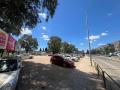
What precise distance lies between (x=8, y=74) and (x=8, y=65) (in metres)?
1.33

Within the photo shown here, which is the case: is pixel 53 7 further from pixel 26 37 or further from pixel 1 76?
pixel 26 37

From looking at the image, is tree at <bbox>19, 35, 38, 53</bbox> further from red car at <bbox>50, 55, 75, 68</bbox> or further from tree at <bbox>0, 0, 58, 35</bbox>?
tree at <bbox>0, 0, 58, 35</bbox>

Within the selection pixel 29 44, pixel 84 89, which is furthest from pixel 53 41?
pixel 84 89

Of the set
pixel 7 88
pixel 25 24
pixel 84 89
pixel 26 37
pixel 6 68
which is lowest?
pixel 84 89

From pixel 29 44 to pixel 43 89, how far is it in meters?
101

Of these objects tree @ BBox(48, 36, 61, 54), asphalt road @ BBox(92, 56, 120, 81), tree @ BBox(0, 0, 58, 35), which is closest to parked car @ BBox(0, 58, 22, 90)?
tree @ BBox(0, 0, 58, 35)

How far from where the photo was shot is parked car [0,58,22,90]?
691 cm

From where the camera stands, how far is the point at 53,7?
16.9 m

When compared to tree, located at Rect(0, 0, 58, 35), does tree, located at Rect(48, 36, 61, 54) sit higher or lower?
higher

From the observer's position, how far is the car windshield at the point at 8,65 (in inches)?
361

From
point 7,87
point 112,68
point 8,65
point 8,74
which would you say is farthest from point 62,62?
point 7,87

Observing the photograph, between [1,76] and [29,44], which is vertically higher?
[29,44]

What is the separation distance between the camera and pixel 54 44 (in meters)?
99.3

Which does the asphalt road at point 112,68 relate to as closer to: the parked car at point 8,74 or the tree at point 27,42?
the parked car at point 8,74
